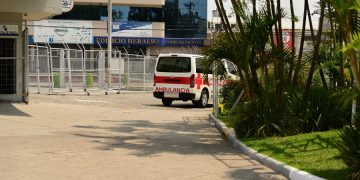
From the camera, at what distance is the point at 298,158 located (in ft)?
29.9

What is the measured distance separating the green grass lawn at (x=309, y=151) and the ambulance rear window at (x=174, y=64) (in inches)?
401

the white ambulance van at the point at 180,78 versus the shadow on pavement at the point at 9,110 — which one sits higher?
the white ambulance van at the point at 180,78

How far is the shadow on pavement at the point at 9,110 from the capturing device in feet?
52.3

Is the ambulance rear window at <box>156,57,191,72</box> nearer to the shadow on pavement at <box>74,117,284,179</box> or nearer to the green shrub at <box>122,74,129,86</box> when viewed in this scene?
the shadow on pavement at <box>74,117,284,179</box>

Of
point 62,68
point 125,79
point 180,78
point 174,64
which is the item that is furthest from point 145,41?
point 180,78

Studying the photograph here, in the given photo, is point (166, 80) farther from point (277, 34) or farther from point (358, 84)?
point (358, 84)

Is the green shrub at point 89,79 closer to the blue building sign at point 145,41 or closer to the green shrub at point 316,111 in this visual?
the green shrub at point 316,111

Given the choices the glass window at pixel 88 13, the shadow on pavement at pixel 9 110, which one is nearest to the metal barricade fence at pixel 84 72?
the shadow on pavement at pixel 9 110

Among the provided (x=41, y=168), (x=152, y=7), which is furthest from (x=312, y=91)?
(x=152, y=7)

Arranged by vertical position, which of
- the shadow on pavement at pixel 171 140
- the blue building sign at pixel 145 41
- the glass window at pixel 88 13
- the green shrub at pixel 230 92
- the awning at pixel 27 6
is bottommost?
the shadow on pavement at pixel 171 140

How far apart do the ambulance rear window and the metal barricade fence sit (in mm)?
6699

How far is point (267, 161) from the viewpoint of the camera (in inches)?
363

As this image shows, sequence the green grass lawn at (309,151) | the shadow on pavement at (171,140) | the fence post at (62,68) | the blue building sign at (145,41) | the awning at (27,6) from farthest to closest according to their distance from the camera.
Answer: the blue building sign at (145,41) < the fence post at (62,68) < the awning at (27,6) < the shadow on pavement at (171,140) < the green grass lawn at (309,151)

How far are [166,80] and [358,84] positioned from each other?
15.0m
